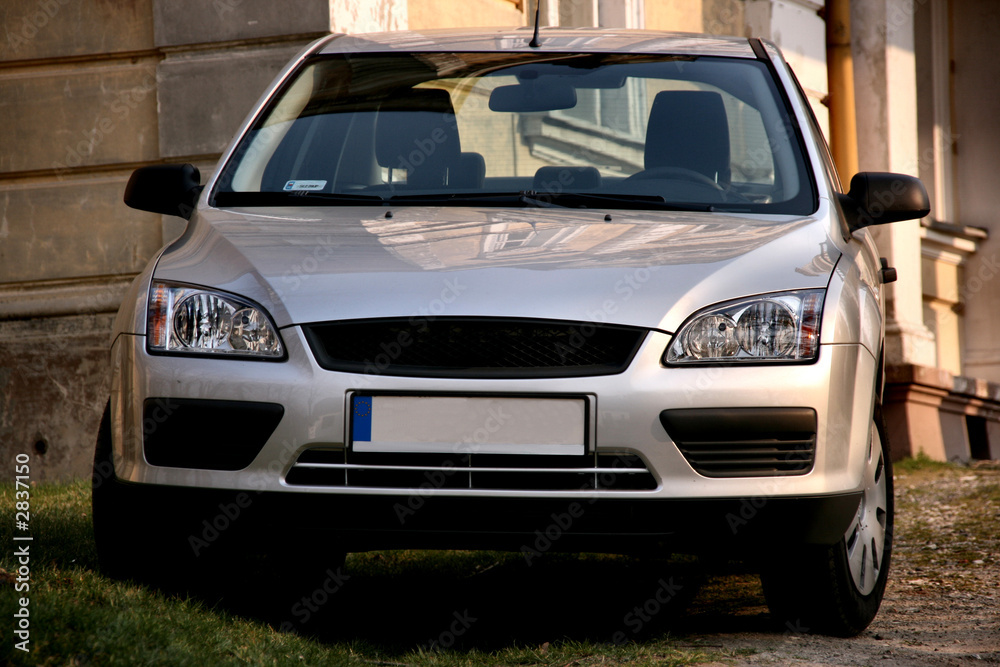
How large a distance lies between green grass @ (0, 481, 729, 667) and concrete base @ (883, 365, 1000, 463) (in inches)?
204

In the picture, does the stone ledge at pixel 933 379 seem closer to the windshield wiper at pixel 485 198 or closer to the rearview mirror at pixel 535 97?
the rearview mirror at pixel 535 97

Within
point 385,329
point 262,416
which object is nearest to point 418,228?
point 385,329

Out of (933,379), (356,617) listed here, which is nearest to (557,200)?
(356,617)

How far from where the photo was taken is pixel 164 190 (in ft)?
12.2

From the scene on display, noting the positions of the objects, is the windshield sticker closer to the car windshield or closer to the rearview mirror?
the car windshield

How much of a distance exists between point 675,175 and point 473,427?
1.30 meters

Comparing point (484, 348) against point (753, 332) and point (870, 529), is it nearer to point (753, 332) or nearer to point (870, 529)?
point (753, 332)

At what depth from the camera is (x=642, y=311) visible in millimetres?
2795

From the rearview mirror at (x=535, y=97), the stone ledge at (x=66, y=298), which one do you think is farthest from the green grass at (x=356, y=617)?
the stone ledge at (x=66, y=298)

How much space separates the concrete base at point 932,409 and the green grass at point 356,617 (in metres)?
5.17

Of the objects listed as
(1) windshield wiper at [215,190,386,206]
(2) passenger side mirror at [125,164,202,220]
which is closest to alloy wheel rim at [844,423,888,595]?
(1) windshield wiper at [215,190,386,206]

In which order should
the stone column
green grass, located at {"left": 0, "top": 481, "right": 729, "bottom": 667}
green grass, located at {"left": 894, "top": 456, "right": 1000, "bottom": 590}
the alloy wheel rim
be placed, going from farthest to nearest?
the stone column, green grass, located at {"left": 894, "top": 456, "right": 1000, "bottom": 590}, the alloy wheel rim, green grass, located at {"left": 0, "top": 481, "right": 729, "bottom": 667}

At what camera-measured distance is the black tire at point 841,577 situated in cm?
320

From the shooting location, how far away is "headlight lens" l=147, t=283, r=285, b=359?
2.85m
